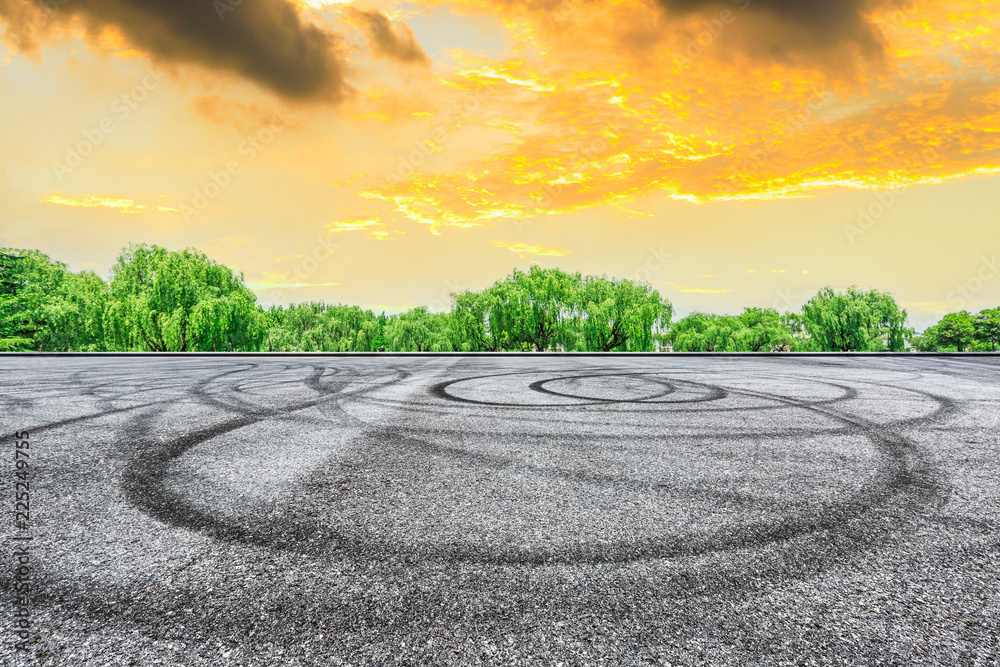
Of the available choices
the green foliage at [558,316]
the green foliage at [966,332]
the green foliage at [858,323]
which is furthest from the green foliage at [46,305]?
the green foliage at [966,332]

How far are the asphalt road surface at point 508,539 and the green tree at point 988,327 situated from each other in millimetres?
70562

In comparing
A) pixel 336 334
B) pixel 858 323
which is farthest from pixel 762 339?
pixel 336 334

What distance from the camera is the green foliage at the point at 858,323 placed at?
31797 mm

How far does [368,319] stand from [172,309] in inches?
763

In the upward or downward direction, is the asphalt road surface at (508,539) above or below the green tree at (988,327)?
below

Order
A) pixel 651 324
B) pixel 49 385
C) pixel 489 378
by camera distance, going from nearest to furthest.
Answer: pixel 49 385, pixel 489 378, pixel 651 324

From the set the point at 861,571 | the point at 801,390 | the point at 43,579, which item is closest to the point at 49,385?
the point at 43,579

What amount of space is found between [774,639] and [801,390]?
9037 mm

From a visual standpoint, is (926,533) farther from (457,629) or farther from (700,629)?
(457,629)

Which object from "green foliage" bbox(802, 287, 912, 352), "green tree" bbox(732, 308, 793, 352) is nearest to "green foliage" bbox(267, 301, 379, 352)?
"green tree" bbox(732, 308, 793, 352)

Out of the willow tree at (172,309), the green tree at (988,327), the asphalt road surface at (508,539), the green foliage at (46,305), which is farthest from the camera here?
the green tree at (988,327)

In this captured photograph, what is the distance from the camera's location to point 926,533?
321cm

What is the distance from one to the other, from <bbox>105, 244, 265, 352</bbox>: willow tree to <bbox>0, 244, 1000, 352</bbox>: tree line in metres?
0.06

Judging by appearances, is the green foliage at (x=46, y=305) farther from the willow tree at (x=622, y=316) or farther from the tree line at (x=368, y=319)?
the willow tree at (x=622, y=316)
